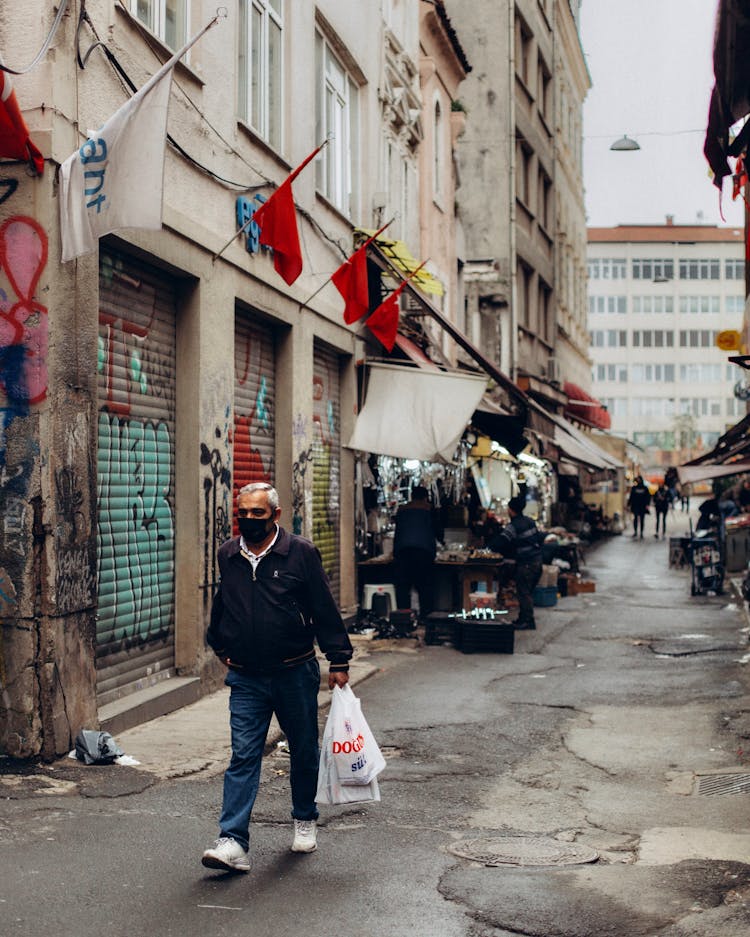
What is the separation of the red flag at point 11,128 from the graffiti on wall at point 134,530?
2.26m

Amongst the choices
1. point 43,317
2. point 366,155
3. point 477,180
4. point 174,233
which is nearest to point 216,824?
point 43,317

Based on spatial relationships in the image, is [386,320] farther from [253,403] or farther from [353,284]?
[253,403]

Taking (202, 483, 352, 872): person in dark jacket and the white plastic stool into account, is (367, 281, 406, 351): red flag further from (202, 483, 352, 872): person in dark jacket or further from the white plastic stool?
(202, 483, 352, 872): person in dark jacket

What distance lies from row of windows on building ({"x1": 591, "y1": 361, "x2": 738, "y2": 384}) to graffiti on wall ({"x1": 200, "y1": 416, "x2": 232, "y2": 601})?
94.0m

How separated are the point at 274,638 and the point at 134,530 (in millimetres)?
4164

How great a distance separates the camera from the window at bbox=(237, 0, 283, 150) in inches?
494

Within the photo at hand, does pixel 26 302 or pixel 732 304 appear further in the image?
pixel 732 304

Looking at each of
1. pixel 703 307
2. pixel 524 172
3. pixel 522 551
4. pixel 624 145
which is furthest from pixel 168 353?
pixel 703 307

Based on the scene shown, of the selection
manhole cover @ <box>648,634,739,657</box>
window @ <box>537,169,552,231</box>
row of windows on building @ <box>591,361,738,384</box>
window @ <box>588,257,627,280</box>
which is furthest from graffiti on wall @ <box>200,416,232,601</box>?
window @ <box>588,257,627,280</box>

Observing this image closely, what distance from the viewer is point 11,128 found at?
24.8ft

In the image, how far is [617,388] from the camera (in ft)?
339

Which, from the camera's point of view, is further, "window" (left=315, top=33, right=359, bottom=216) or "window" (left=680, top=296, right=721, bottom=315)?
"window" (left=680, top=296, right=721, bottom=315)

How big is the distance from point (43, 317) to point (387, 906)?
4.40 m

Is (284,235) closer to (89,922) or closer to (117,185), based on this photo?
(117,185)
